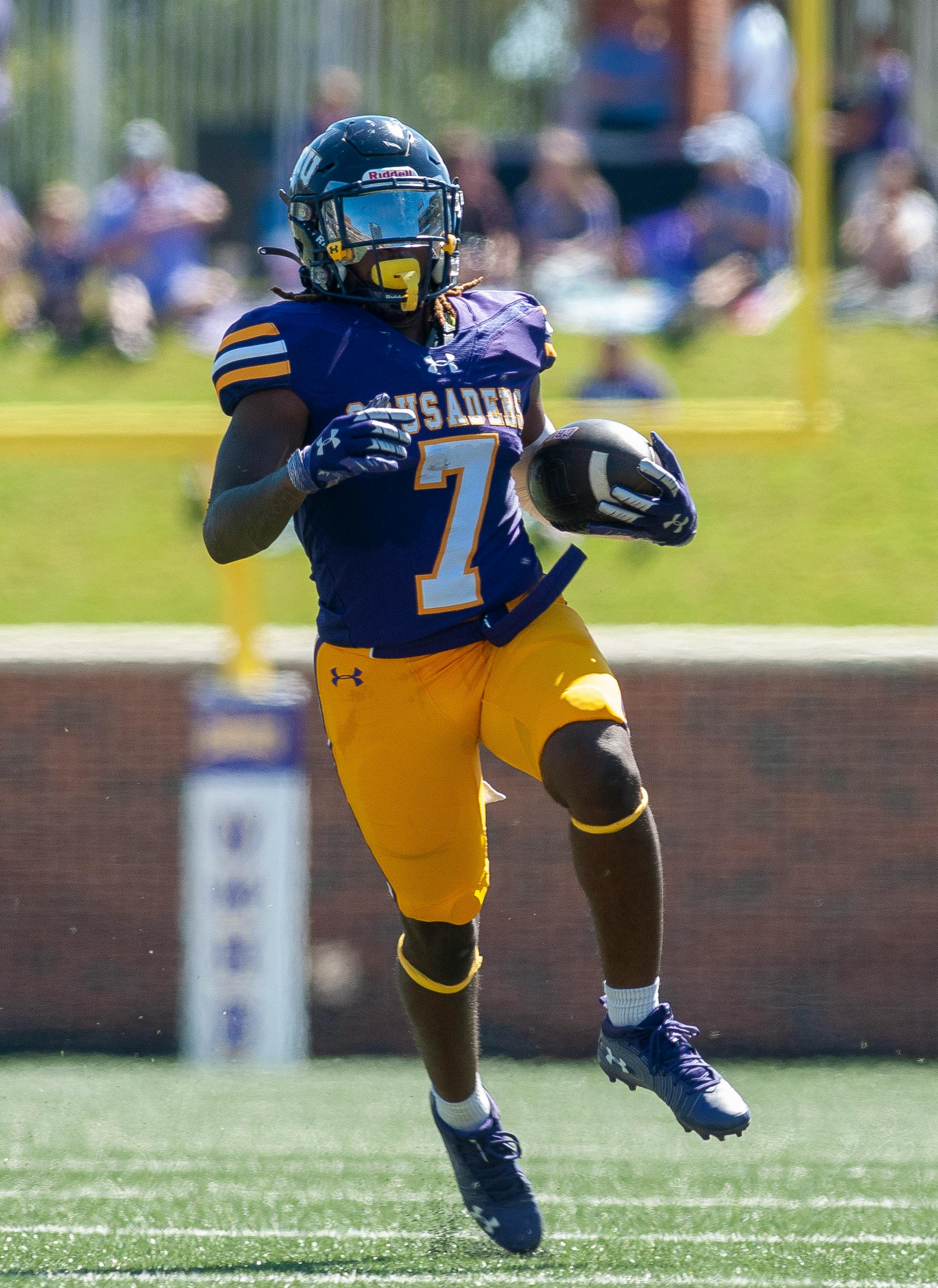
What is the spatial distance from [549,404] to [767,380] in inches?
131

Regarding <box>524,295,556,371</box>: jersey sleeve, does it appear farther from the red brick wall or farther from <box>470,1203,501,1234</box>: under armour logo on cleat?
the red brick wall

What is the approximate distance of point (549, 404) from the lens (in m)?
5.50

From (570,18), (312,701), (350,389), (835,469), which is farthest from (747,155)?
(835,469)

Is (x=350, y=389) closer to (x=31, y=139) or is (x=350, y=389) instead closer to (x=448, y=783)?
(x=448, y=783)

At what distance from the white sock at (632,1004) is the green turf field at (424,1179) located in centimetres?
58

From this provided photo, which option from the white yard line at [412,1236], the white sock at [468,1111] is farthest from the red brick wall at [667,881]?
the white sock at [468,1111]

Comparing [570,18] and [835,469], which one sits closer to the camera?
[570,18]

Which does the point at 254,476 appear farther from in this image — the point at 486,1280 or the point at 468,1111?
the point at 486,1280

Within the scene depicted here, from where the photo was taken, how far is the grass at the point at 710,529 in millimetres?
8219

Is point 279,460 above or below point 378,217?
below

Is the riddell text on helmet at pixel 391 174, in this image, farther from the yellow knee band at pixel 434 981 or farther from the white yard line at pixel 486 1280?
the white yard line at pixel 486 1280

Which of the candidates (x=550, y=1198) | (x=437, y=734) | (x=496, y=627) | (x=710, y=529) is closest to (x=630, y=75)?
(x=710, y=529)

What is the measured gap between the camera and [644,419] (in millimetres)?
5410

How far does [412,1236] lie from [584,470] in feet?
5.33
